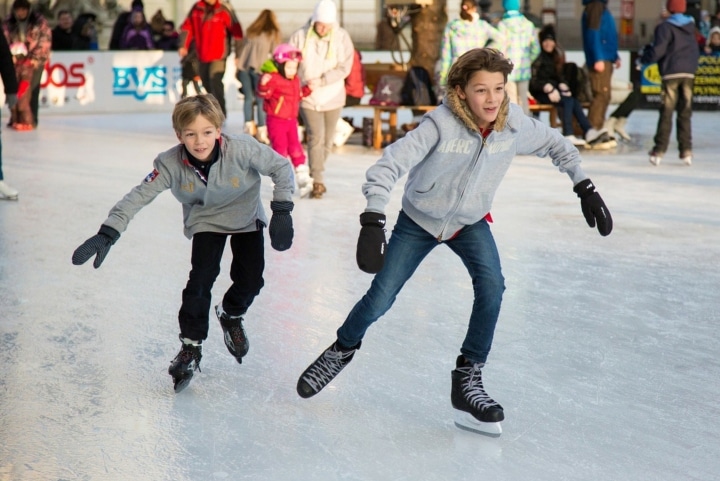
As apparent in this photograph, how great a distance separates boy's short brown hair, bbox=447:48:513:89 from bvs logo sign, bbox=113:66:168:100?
1299cm

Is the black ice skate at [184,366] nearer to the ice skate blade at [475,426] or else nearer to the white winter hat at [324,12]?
the ice skate blade at [475,426]

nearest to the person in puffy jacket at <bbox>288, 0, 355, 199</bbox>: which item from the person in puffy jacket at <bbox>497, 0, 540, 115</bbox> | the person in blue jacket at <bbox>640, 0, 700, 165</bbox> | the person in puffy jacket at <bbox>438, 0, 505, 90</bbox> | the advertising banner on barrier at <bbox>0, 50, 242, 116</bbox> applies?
the person in puffy jacket at <bbox>438, 0, 505, 90</bbox>

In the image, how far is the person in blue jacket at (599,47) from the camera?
1056cm

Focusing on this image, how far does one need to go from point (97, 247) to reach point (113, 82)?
41.9 feet

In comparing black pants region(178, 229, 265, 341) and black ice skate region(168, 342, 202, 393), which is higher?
black pants region(178, 229, 265, 341)

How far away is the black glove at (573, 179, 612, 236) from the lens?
2918 millimetres

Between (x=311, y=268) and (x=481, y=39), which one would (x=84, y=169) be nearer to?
(x=481, y=39)

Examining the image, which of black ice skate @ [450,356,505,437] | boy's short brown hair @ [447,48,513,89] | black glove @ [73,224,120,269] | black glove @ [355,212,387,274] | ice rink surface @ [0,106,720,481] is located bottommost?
ice rink surface @ [0,106,720,481]

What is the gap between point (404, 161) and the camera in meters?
2.73

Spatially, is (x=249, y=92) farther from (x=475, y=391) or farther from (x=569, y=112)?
(x=475, y=391)

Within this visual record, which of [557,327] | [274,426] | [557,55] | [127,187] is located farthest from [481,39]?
[274,426]

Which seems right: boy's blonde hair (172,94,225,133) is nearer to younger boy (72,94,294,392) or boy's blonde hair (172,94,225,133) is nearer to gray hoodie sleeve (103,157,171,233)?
younger boy (72,94,294,392)

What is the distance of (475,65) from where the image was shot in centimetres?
274

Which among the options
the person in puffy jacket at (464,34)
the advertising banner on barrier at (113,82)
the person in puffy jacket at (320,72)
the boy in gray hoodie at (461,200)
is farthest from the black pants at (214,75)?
the boy in gray hoodie at (461,200)
